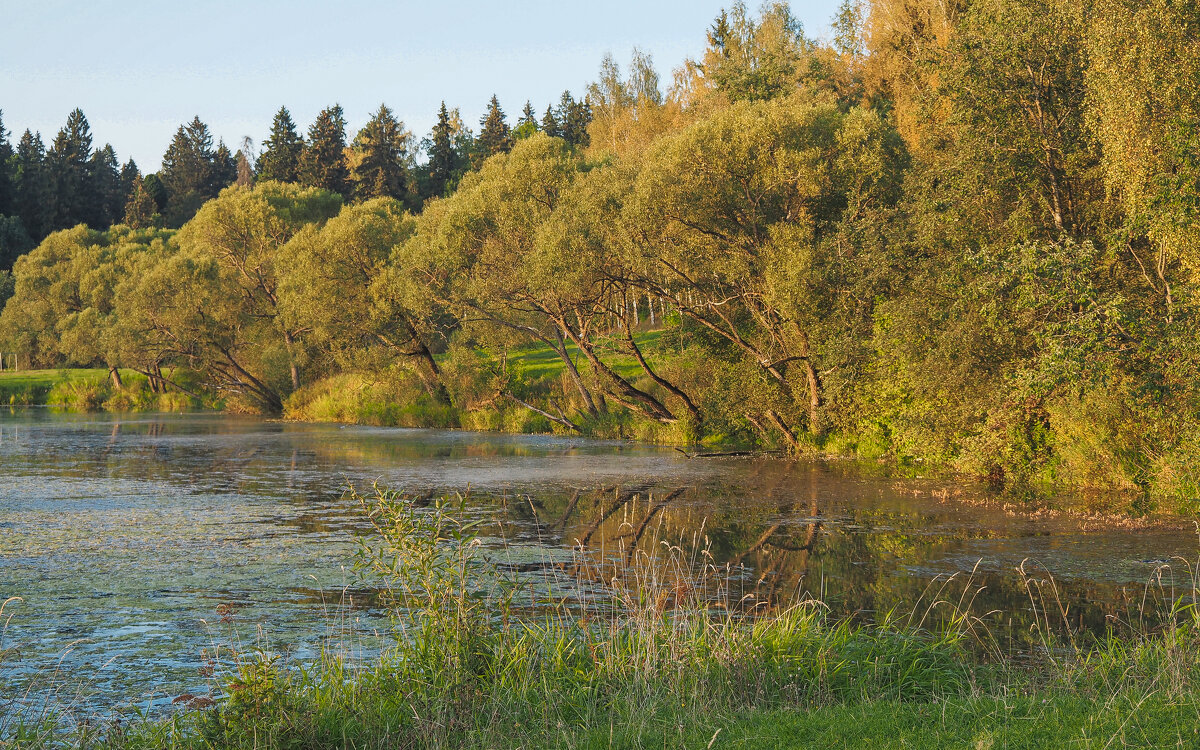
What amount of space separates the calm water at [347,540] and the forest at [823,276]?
309 centimetres

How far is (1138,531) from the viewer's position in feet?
64.1

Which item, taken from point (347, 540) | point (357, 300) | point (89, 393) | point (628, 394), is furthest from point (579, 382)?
point (89, 393)

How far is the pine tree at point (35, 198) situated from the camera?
114812 mm

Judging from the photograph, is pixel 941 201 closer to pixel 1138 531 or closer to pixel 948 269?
pixel 948 269

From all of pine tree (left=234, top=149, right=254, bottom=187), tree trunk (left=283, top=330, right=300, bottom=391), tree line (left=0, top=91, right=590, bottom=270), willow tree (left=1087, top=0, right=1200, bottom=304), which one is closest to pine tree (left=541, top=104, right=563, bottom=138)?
tree line (left=0, top=91, right=590, bottom=270)

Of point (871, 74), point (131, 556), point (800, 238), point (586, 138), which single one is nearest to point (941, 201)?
point (800, 238)

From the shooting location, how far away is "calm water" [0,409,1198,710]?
12.4 meters

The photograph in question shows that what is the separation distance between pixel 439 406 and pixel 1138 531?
118 feet

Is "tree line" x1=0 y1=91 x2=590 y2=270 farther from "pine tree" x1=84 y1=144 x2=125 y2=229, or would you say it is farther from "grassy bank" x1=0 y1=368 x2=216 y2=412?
"grassy bank" x1=0 y1=368 x2=216 y2=412

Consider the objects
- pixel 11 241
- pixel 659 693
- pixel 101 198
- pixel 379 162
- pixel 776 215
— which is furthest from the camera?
pixel 101 198

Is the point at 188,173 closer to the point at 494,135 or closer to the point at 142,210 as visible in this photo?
the point at 142,210

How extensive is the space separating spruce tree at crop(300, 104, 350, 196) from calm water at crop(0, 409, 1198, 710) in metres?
83.6

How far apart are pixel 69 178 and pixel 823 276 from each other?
115 metres

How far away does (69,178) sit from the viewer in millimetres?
120312
